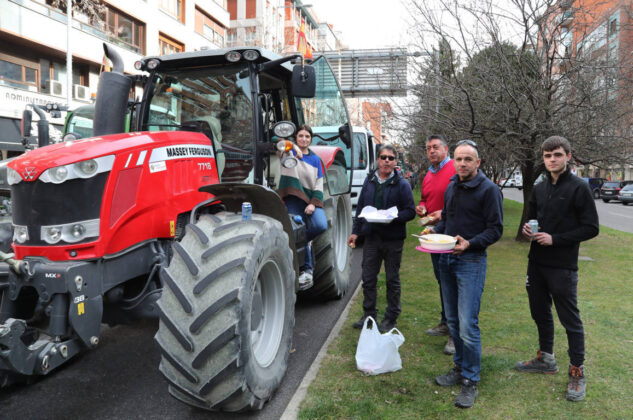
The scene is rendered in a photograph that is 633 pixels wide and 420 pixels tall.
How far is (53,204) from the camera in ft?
9.21

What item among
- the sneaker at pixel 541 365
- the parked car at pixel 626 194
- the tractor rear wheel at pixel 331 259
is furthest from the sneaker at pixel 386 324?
the parked car at pixel 626 194

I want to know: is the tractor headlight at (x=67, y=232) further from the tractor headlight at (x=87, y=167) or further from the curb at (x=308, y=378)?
the curb at (x=308, y=378)

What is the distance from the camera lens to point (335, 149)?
6211 millimetres

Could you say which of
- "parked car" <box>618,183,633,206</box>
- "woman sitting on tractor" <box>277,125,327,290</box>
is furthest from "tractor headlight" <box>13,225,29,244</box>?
"parked car" <box>618,183,633,206</box>

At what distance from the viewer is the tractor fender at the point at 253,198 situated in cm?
347

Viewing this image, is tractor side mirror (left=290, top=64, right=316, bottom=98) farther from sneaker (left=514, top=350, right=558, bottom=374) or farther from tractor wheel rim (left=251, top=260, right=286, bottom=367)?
sneaker (left=514, top=350, right=558, bottom=374)

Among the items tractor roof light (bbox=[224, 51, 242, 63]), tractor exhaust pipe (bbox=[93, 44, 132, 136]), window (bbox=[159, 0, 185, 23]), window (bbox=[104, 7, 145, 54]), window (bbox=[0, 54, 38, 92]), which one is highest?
window (bbox=[159, 0, 185, 23])

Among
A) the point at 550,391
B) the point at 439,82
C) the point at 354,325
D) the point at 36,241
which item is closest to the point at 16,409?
the point at 36,241

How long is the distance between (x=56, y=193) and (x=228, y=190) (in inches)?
45.5

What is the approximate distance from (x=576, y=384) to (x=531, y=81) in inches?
237

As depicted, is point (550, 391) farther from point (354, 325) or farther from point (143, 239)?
point (143, 239)

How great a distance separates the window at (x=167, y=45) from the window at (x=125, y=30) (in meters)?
1.40

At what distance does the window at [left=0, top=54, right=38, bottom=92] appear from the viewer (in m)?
17.0

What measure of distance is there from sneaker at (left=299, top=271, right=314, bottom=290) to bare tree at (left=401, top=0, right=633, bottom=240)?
5.08m
